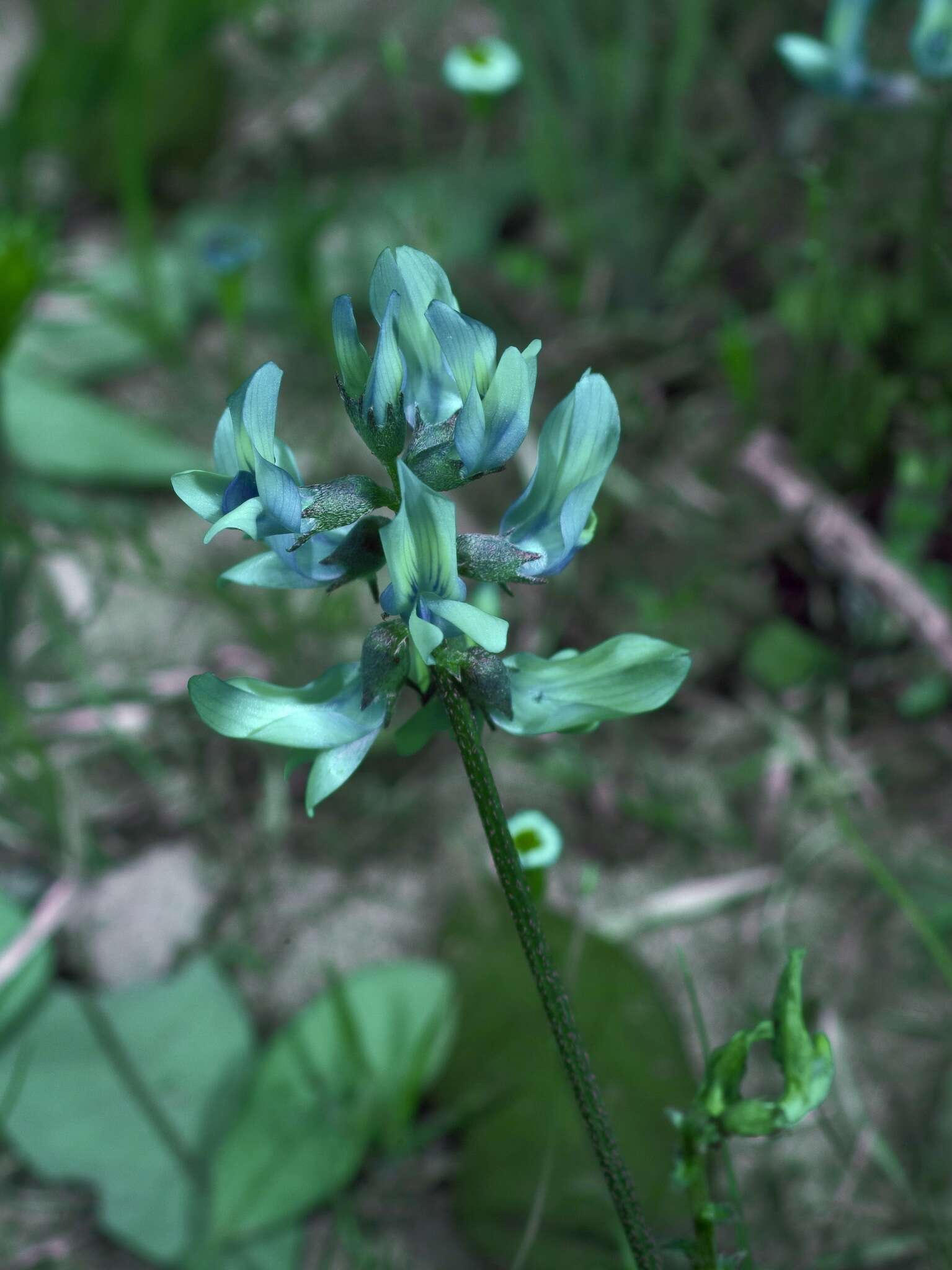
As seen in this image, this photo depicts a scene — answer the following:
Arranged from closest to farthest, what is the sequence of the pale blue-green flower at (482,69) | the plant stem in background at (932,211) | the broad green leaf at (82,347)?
the plant stem in background at (932,211) → the pale blue-green flower at (482,69) → the broad green leaf at (82,347)

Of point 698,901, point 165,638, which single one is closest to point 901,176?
point 698,901

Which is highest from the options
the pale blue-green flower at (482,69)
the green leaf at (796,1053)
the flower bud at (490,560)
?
the flower bud at (490,560)

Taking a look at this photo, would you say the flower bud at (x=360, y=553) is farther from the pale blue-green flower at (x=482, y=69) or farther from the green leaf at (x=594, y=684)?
the pale blue-green flower at (x=482, y=69)

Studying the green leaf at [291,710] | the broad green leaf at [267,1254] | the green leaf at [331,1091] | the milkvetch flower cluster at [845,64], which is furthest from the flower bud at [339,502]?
the milkvetch flower cluster at [845,64]

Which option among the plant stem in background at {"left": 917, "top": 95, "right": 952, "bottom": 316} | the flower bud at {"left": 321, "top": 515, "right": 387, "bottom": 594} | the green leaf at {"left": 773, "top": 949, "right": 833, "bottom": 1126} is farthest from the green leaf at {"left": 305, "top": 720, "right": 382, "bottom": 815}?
the plant stem in background at {"left": 917, "top": 95, "right": 952, "bottom": 316}

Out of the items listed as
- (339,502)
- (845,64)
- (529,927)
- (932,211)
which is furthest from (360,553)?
(845,64)

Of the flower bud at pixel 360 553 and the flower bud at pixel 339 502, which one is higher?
the flower bud at pixel 339 502

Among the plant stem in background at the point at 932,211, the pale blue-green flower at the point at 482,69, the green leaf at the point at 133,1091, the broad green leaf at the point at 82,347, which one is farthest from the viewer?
the broad green leaf at the point at 82,347

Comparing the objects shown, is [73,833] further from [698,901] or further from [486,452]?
[486,452]
